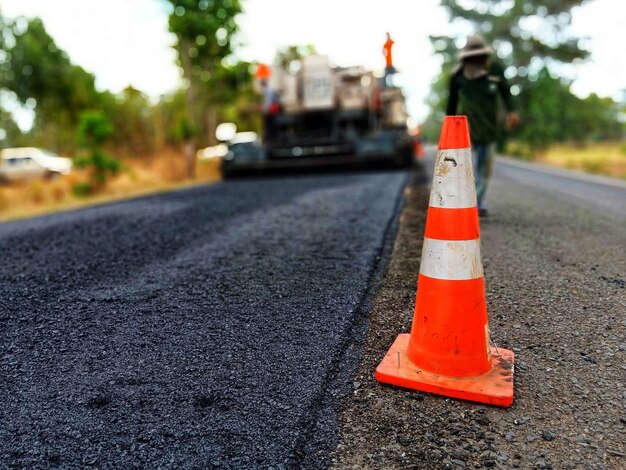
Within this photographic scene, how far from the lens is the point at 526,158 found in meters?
21.3

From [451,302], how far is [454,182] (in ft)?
1.55

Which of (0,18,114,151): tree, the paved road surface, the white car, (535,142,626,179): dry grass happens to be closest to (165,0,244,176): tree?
the white car

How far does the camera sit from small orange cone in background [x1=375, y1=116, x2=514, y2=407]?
1.74 meters

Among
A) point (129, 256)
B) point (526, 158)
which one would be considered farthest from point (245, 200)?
point (526, 158)

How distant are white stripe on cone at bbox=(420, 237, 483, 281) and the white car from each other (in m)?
18.3

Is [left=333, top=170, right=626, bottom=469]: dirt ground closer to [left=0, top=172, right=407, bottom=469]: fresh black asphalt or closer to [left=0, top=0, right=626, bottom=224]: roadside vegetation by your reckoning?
[left=0, top=172, right=407, bottom=469]: fresh black asphalt

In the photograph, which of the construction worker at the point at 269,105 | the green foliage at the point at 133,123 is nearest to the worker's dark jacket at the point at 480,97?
the construction worker at the point at 269,105

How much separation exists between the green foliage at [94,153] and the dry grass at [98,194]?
9.8 inches

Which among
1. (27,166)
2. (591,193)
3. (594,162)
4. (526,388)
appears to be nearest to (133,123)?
(27,166)

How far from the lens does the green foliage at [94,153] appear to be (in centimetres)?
961

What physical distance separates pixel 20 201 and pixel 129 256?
810 centimetres

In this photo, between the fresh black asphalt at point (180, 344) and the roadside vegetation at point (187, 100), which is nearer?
the fresh black asphalt at point (180, 344)

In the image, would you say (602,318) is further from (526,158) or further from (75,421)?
(526,158)

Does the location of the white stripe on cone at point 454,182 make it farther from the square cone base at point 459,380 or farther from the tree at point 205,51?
the tree at point 205,51
